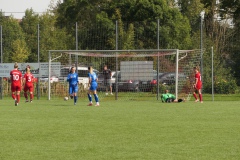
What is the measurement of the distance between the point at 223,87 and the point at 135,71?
5.04m

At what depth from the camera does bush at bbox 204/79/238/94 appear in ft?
112

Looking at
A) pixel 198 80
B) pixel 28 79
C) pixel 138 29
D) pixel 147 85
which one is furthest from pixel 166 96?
pixel 138 29

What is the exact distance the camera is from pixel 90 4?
6244 centimetres

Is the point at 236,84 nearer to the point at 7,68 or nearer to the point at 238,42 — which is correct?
the point at 238,42

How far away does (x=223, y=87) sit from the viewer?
3525 centimetres

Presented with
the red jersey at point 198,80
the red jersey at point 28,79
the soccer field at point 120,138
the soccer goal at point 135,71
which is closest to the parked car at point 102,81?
the soccer goal at point 135,71

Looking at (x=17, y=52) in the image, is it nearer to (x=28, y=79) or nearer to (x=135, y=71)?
(x=135, y=71)

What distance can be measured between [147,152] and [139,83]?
23787mm

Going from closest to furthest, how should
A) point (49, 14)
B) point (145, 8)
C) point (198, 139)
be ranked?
point (198, 139)
point (145, 8)
point (49, 14)

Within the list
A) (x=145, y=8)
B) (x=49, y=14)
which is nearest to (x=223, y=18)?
(x=145, y=8)

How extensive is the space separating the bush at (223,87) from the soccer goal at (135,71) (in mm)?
1380

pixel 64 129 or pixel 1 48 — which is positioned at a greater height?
pixel 1 48

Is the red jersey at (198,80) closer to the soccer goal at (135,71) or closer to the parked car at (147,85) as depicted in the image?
the soccer goal at (135,71)

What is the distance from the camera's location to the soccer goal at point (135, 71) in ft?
110
